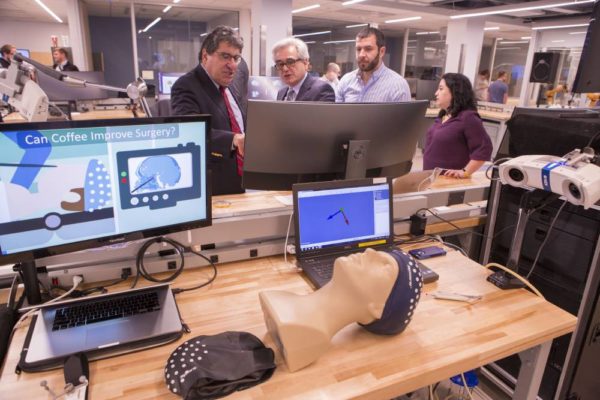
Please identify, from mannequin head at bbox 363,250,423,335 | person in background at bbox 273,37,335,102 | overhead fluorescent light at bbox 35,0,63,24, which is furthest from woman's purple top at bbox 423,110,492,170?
overhead fluorescent light at bbox 35,0,63,24

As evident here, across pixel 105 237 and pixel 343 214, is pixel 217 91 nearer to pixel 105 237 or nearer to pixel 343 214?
pixel 343 214

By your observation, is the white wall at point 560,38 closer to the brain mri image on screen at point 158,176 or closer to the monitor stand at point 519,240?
the monitor stand at point 519,240

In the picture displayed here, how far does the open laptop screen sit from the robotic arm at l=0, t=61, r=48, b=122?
4.47ft

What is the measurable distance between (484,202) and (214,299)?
141 centimetres

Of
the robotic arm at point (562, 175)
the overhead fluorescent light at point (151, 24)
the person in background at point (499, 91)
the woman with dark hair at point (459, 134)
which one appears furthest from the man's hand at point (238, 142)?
the overhead fluorescent light at point (151, 24)

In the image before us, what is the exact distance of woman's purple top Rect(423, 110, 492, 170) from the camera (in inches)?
104

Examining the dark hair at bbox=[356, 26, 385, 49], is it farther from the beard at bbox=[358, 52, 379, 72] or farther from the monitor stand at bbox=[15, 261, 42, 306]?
the monitor stand at bbox=[15, 261, 42, 306]

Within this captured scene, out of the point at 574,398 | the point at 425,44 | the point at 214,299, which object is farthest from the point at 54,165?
the point at 425,44

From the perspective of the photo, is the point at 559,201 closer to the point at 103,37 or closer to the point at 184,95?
the point at 184,95

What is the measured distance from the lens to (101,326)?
39.8 inches

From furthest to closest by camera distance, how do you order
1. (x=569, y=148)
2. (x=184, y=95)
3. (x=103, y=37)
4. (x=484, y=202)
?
(x=103, y=37) < (x=184, y=95) < (x=484, y=202) < (x=569, y=148)

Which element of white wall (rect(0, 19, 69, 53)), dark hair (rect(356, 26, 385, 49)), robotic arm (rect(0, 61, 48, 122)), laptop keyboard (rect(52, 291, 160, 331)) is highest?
white wall (rect(0, 19, 69, 53))

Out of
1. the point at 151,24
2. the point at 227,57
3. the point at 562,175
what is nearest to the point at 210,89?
the point at 227,57

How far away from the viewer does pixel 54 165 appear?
957 mm
